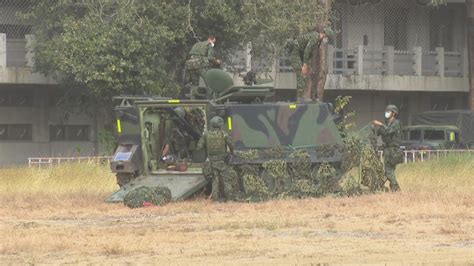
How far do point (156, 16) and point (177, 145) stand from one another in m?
9.49

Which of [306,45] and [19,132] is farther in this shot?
[19,132]

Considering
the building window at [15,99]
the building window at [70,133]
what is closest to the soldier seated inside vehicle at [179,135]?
the building window at [15,99]

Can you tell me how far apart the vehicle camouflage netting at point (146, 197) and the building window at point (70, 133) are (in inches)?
710

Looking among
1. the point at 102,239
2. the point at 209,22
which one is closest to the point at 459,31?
the point at 209,22

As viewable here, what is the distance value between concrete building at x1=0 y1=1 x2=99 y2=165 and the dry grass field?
13.6 meters

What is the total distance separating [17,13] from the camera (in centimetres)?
2906

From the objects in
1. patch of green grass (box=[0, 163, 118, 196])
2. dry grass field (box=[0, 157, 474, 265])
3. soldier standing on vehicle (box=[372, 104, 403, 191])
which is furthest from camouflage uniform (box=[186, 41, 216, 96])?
soldier standing on vehicle (box=[372, 104, 403, 191])

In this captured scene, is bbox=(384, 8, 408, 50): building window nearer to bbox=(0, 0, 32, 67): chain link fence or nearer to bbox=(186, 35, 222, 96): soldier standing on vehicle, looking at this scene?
bbox=(0, 0, 32, 67): chain link fence

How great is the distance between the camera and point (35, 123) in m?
32.9

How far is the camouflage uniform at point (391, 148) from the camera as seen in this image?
57.2 ft

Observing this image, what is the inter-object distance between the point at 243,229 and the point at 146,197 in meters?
3.41

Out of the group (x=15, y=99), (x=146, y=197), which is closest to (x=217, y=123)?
A: (x=146, y=197)

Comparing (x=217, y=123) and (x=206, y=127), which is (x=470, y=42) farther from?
(x=217, y=123)

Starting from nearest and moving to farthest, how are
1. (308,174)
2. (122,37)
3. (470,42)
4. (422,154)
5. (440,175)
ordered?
(308,174) → (440,175) → (122,37) → (422,154) → (470,42)
